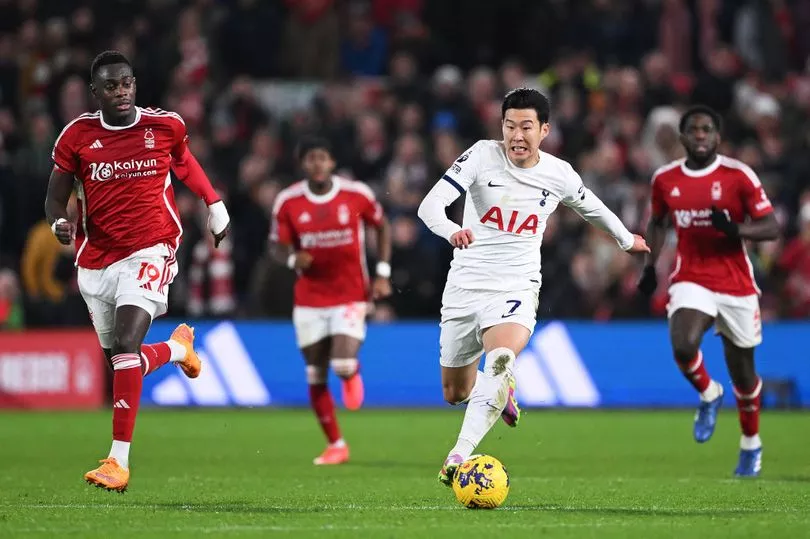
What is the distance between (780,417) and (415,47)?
29.8 ft

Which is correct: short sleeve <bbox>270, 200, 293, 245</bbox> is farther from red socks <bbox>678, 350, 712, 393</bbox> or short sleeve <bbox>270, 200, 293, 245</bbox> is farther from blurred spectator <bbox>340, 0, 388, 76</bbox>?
blurred spectator <bbox>340, 0, 388, 76</bbox>

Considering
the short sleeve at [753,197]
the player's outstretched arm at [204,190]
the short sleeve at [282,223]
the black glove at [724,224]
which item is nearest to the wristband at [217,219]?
the player's outstretched arm at [204,190]

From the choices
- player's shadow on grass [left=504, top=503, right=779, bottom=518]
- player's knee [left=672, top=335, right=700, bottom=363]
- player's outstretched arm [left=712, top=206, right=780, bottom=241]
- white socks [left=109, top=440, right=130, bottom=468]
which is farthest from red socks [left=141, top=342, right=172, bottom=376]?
player's outstretched arm [left=712, top=206, right=780, bottom=241]

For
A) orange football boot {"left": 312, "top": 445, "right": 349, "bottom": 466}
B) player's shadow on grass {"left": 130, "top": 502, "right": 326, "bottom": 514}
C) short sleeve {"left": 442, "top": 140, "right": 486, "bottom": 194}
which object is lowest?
orange football boot {"left": 312, "top": 445, "right": 349, "bottom": 466}

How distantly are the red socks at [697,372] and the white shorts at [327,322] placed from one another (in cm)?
312

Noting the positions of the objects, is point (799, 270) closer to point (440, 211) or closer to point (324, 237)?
point (324, 237)

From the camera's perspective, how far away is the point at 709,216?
39.7 feet

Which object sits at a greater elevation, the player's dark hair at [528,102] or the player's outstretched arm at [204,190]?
the player's dark hair at [528,102]

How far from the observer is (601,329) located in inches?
759

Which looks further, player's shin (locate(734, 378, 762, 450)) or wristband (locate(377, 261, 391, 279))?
wristband (locate(377, 261, 391, 279))

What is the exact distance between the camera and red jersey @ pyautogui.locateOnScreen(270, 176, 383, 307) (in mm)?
14023

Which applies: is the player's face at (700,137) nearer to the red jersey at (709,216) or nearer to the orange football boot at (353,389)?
the red jersey at (709,216)

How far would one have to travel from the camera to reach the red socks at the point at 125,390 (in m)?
9.66

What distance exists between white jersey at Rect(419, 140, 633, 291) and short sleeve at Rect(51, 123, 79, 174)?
2.41 meters
